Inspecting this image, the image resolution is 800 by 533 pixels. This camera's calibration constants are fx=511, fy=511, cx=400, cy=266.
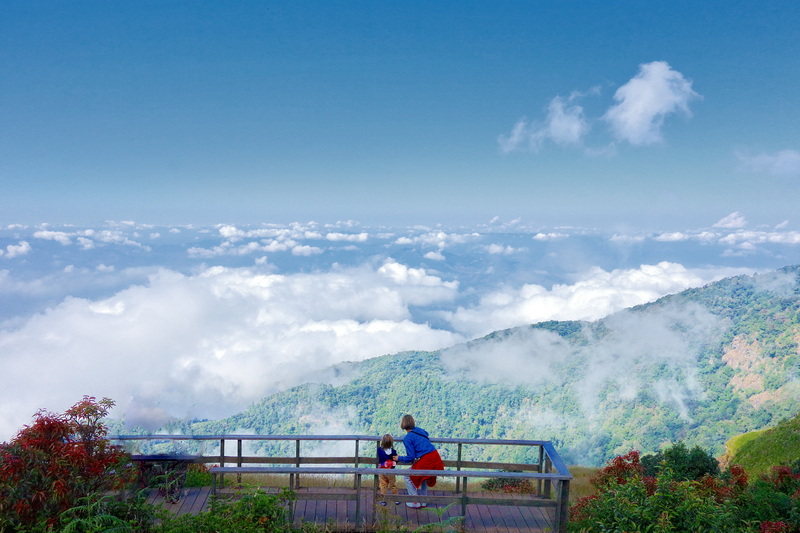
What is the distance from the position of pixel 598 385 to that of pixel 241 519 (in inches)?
3458

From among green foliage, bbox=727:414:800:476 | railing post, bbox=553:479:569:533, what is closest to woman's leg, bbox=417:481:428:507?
railing post, bbox=553:479:569:533

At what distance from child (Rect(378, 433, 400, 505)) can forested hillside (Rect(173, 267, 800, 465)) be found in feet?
176

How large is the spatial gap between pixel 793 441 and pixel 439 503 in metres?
16.4

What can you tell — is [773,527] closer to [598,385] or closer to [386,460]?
[386,460]

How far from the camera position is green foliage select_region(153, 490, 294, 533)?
19.3 feet

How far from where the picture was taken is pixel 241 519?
19.7 feet

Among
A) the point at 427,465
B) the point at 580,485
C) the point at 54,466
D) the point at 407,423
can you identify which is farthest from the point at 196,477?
the point at 580,485

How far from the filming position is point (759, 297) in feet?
350

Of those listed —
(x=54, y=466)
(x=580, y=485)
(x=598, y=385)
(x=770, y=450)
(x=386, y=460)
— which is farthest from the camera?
(x=598, y=385)

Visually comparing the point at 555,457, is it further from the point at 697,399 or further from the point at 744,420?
the point at 697,399

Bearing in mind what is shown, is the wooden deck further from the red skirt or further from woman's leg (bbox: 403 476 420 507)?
the red skirt

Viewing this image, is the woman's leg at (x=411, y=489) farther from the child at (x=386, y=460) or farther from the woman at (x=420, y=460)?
the child at (x=386, y=460)

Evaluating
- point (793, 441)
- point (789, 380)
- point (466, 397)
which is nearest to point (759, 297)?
point (789, 380)

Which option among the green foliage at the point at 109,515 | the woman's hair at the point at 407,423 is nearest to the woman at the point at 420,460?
the woman's hair at the point at 407,423
